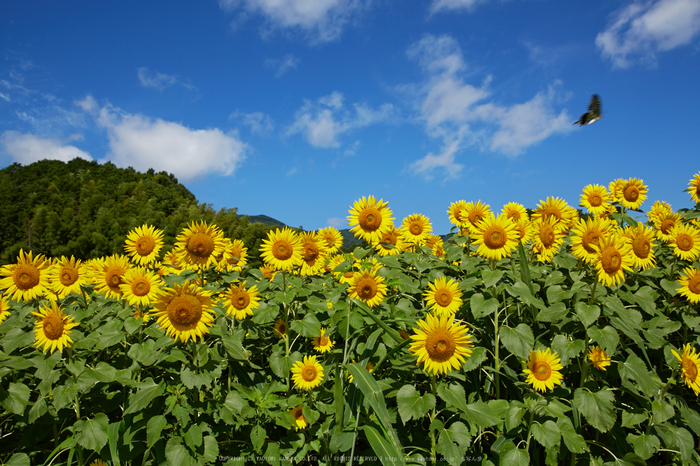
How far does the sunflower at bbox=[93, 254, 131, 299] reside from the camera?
367cm

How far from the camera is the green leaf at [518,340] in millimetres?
2492

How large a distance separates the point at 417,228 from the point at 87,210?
8855cm

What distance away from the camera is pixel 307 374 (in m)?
3.16

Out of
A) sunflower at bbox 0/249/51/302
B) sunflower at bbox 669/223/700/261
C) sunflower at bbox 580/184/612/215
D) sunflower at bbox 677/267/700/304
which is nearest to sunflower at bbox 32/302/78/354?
sunflower at bbox 0/249/51/302

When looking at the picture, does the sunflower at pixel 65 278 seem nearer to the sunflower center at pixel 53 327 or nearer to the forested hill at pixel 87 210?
the sunflower center at pixel 53 327

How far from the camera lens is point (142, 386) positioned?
2.58 metres

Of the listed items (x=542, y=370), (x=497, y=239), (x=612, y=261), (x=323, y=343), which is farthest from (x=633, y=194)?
(x=323, y=343)

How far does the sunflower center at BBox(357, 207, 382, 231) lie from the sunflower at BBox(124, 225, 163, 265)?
223 centimetres

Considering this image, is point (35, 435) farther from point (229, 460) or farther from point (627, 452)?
point (627, 452)

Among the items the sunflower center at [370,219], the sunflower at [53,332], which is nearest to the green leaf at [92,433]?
the sunflower at [53,332]

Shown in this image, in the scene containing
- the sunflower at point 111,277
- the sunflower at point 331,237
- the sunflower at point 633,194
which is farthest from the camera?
the sunflower at point 633,194

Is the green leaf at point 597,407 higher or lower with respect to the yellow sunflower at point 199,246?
lower

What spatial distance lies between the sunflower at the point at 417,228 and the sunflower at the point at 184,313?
105 inches

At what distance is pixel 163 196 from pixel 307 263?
86.6m
